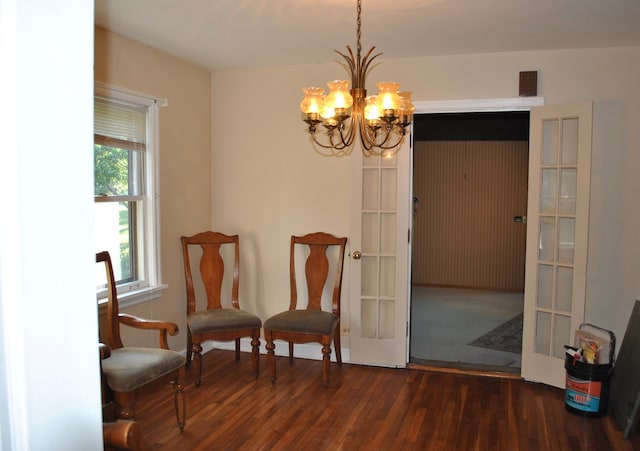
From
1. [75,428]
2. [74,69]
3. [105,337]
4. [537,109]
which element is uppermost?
[537,109]

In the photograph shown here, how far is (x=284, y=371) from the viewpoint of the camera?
4379 millimetres

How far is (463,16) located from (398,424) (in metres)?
2.65

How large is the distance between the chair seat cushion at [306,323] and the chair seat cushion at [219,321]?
15cm

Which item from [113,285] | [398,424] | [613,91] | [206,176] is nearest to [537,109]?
[613,91]

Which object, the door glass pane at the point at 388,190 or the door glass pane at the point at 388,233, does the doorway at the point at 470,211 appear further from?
the door glass pane at the point at 388,190

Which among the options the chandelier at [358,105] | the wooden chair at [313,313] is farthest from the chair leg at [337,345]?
the chandelier at [358,105]

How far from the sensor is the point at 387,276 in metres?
4.52

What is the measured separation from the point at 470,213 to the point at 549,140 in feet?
13.4

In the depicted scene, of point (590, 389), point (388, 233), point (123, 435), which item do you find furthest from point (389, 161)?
point (123, 435)

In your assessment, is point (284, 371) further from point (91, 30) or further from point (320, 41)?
point (91, 30)

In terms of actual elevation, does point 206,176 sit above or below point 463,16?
below

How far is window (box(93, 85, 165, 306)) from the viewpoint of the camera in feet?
12.2

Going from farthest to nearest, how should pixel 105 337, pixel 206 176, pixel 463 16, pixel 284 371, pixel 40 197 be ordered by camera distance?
1. pixel 206 176
2. pixel 284 371
3. pixel 105 337
4. pixel 463 16
5. pixel 40 197

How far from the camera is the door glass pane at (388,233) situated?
4.45 metres
